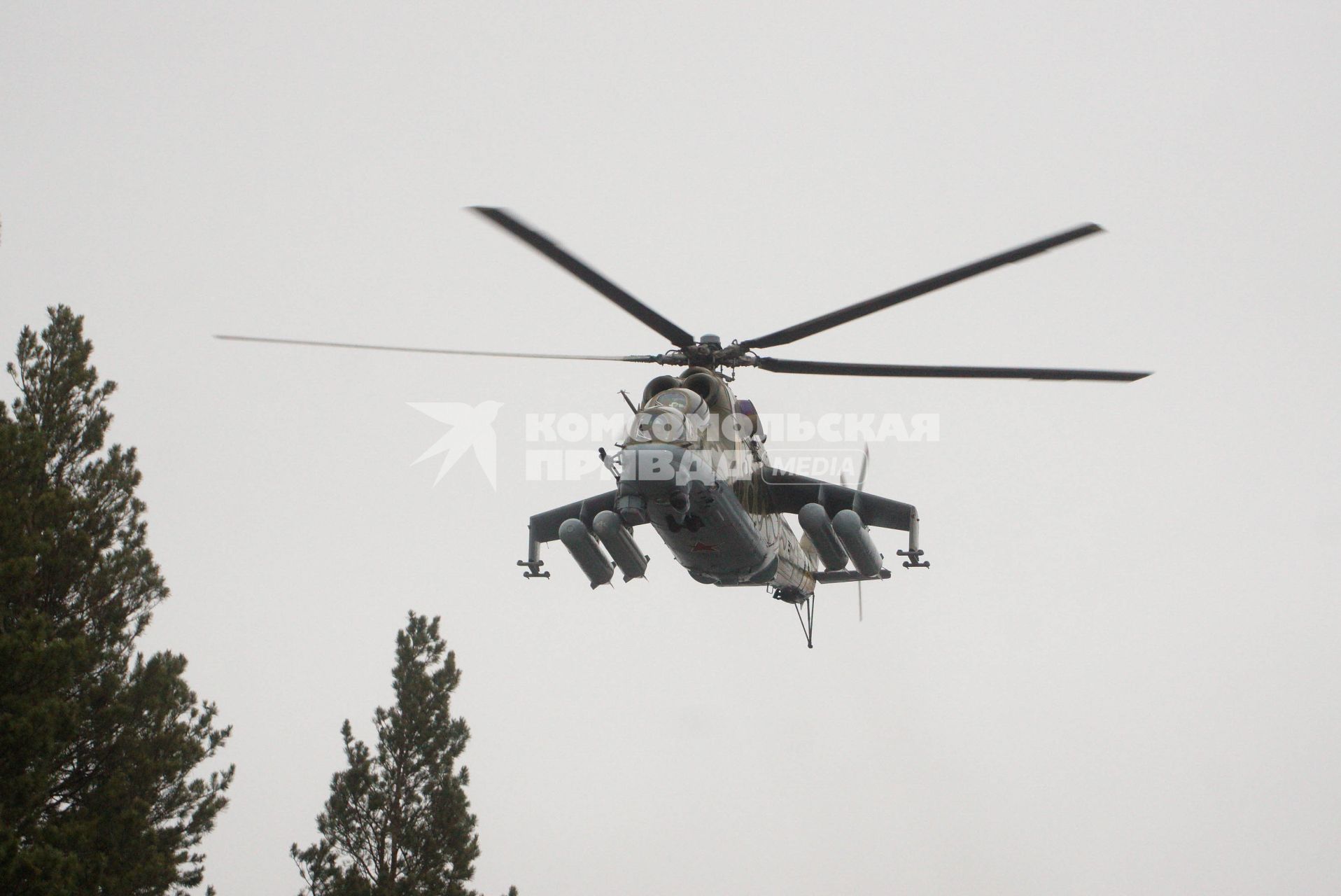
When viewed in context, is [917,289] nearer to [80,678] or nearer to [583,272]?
[583,272]

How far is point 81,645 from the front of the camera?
2053 cm

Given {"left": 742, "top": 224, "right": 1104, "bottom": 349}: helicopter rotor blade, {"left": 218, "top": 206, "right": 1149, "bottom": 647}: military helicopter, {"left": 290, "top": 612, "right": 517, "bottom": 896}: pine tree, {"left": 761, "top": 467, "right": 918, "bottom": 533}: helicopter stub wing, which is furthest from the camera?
{"left": 290, "top": 612, "right": 517, "bottom": 896}: pine tree

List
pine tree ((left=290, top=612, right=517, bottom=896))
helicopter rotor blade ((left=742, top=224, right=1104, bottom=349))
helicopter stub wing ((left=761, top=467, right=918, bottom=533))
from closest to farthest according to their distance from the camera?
helicopter rotor blade ((left=742, top=224, right=1104, bottom=349)) → helicopter stub wing ((left=761, top=467, right=918, bottom=533)) → pine tree ((left=290, top=612, right=517, bottom=896))

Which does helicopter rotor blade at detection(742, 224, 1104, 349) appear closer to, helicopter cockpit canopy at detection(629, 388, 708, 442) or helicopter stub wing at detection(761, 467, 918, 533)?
helicopter cockpit canopy at detection(629, 388, 708, 442)

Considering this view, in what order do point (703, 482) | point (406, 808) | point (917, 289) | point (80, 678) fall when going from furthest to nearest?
1. point (406, 808)
2. point (80, 678)
3. point (703, 482)
4. point (917, 289)

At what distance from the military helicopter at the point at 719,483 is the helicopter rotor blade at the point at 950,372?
0.08 feet

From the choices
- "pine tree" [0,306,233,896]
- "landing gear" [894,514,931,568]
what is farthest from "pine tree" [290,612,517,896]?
"landing gear" [894,514,931,568]

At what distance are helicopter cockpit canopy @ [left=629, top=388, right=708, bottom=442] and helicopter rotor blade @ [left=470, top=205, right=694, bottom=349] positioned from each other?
1182 millimetres

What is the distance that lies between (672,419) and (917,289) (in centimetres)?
447

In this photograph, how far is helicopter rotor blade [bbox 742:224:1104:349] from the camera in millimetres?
16078

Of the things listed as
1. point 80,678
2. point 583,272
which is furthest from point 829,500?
point 80,678

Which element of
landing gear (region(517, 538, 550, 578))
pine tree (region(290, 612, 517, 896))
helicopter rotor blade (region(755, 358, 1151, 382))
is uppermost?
helicopter rotor blade (region(755, 358, 1151, 382))

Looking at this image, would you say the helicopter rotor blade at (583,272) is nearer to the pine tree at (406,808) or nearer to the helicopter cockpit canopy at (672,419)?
the helicopter cockpit canopy at (672,419)

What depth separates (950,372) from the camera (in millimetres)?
19594
